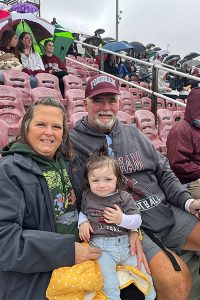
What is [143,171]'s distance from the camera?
7.75ft

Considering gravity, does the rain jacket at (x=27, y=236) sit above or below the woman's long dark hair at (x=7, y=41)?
below

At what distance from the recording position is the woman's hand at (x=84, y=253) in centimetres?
167

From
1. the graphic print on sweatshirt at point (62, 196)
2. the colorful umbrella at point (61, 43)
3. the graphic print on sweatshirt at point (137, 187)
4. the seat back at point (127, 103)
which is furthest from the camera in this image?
the colorful umbrella at point (61, 43)

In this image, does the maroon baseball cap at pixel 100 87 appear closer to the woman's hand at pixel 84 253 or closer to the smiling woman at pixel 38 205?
the smiling woman at pixel 38 205

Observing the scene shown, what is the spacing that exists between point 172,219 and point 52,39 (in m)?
6.34

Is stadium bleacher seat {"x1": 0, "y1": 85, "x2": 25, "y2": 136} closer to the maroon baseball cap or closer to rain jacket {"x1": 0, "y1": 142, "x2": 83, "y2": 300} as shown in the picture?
the maroon baseball cap

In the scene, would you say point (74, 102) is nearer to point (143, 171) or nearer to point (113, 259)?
point (143, 171)

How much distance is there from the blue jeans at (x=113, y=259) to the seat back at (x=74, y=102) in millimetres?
3795

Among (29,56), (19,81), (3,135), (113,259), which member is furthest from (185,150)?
(29,56)

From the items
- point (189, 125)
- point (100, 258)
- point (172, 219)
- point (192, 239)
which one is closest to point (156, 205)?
point (172, 219)

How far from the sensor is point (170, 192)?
2410 millimetres

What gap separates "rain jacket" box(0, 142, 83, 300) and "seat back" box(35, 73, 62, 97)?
4455 millimetres

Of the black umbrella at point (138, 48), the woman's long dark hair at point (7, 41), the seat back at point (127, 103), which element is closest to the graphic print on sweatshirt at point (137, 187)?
the seat back at point (127, 103)

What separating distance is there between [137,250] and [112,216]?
0.81ft
